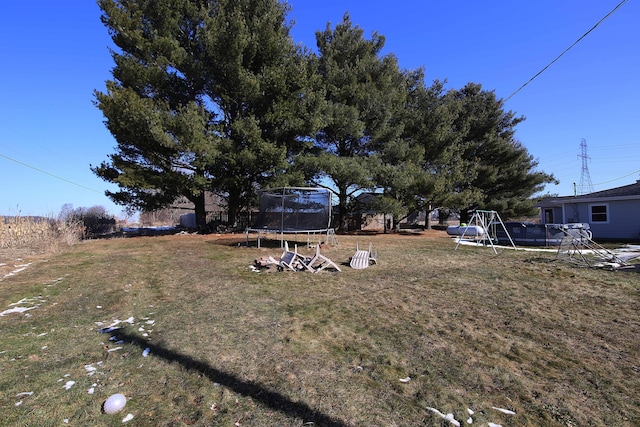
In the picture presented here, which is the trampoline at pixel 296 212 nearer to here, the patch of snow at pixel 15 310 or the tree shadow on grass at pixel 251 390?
the patch of snow at pixel 15 310

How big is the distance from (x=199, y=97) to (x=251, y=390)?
18.2m

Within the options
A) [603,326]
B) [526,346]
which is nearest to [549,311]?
[603,326]

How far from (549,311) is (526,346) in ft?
5.58

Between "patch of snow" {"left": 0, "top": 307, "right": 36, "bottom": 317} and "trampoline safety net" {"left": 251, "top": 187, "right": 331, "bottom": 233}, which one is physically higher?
"trampoline safety net" {"left": 251, "top": 187, "right": 331, "bottom": 233}

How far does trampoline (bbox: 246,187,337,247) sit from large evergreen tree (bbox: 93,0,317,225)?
388cm

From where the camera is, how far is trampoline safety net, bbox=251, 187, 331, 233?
11742 millimetres

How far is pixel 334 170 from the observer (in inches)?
673

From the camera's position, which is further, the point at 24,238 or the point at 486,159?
the point at 486,159

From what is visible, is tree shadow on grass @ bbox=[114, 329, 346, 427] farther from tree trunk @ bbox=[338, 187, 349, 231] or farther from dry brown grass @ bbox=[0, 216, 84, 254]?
tree trunk @ bbox=[338, 187, 349, 231]

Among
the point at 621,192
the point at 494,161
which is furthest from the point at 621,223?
the point at 494,161

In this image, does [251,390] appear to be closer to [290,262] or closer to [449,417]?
[449,417]

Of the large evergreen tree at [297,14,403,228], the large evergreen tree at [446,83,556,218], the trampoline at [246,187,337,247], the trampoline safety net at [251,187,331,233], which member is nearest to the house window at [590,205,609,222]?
the large evergreen tree at [446,83,556,218]

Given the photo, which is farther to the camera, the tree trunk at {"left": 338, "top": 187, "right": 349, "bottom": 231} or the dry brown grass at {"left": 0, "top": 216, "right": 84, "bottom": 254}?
the tree trunk at {"left": 338, "top": 187, "right": 349, "bottom": 231}

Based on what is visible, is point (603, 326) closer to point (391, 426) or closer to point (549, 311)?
point (549, 311)
